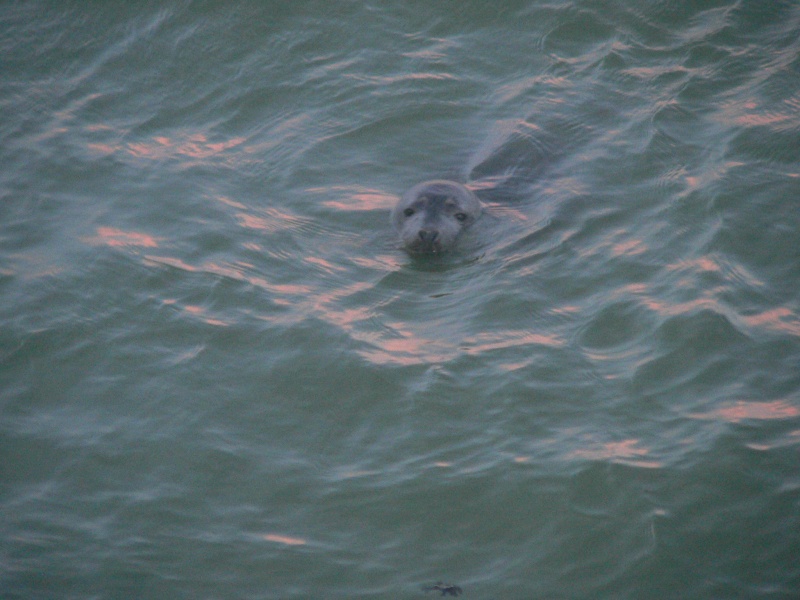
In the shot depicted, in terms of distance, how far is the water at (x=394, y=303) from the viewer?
518 centimetres

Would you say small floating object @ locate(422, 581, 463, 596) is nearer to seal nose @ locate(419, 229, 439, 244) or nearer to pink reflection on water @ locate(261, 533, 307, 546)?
pink reflection on water @ locate(261, 533, 307, 546)

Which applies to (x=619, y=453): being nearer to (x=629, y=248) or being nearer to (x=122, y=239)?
(x=629, y=248)

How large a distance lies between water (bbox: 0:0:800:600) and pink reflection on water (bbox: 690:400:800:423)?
0.08 ft

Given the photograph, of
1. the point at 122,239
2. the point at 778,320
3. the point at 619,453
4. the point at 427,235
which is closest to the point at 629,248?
the point at 778,320

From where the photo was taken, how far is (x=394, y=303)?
7.19 metres

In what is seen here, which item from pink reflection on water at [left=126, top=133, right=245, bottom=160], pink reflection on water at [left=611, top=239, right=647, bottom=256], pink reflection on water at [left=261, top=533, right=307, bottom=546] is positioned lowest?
pink reflection on water at [left=261, top=533, right=307, bottom=546]

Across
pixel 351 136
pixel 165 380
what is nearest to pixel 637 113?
pixel 351 136

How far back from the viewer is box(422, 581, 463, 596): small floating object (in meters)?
4.85

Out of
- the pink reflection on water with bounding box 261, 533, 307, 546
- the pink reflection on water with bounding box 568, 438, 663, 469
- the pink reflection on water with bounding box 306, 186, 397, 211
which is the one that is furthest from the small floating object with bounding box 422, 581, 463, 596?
the pink reflection on water with bounding box 306, 186, 397, 211

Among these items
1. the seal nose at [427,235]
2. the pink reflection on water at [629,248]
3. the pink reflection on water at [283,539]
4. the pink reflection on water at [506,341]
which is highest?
the seal nose at [427,235]

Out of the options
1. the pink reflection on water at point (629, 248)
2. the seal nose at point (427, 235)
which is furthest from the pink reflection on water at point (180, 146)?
the pink reflection on water at point (629, 248)

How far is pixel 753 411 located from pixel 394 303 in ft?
9.52

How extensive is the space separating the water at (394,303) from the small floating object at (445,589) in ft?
0.23

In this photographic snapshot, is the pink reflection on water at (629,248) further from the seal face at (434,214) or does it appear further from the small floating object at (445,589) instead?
the small floating object at (445,589)
